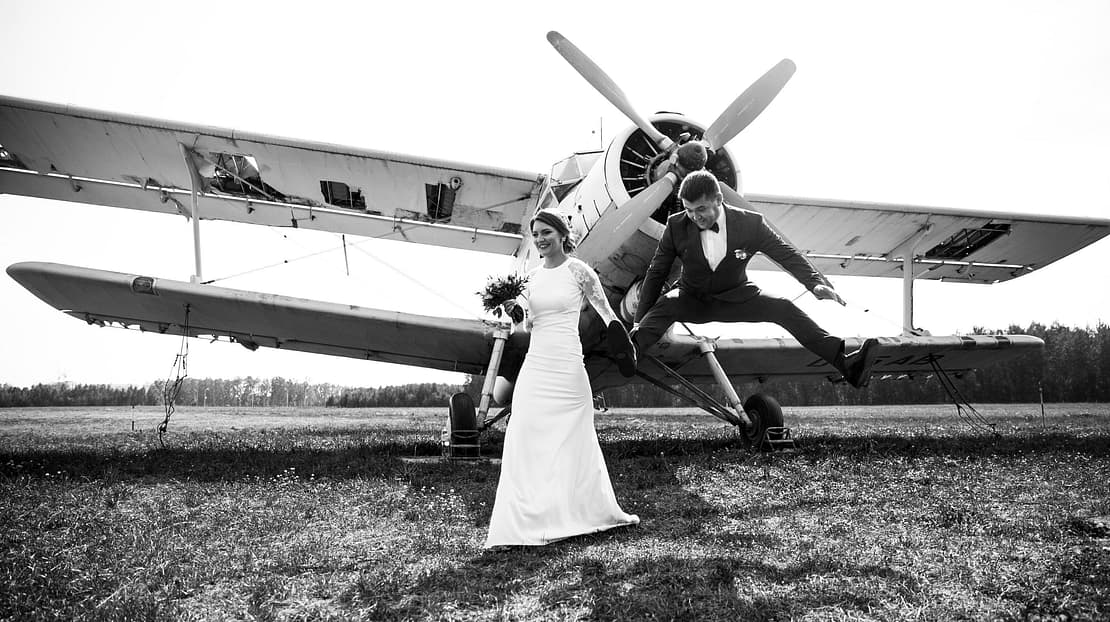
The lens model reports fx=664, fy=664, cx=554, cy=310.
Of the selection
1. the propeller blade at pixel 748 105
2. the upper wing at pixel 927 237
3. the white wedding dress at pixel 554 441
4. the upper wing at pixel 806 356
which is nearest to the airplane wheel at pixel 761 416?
the upper wing at pixel 806 356

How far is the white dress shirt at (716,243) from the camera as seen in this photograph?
4699 millimetres

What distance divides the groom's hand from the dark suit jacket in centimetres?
5

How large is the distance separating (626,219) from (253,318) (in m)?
4.87

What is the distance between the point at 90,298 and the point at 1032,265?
14.2m

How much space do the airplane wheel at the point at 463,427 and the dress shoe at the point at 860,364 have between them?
4107 mm

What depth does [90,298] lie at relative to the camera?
7.79 m

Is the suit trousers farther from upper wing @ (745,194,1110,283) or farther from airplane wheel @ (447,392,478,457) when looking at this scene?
upper wing @ (745,194,1110,283)

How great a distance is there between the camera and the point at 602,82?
22.8 ft

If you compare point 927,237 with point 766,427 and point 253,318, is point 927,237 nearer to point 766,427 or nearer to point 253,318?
point 766,427

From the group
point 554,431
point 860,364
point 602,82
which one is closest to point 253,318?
point 602,82

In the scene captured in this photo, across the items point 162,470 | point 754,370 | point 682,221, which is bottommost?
point 162,470

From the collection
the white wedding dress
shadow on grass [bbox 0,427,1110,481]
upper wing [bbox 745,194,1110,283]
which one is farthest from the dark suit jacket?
upper wing [bbox 745,194,1110,283]

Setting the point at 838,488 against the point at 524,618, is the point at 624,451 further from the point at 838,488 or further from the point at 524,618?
the point at 524,618

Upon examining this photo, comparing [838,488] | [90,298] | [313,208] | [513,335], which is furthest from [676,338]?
[90,298]
